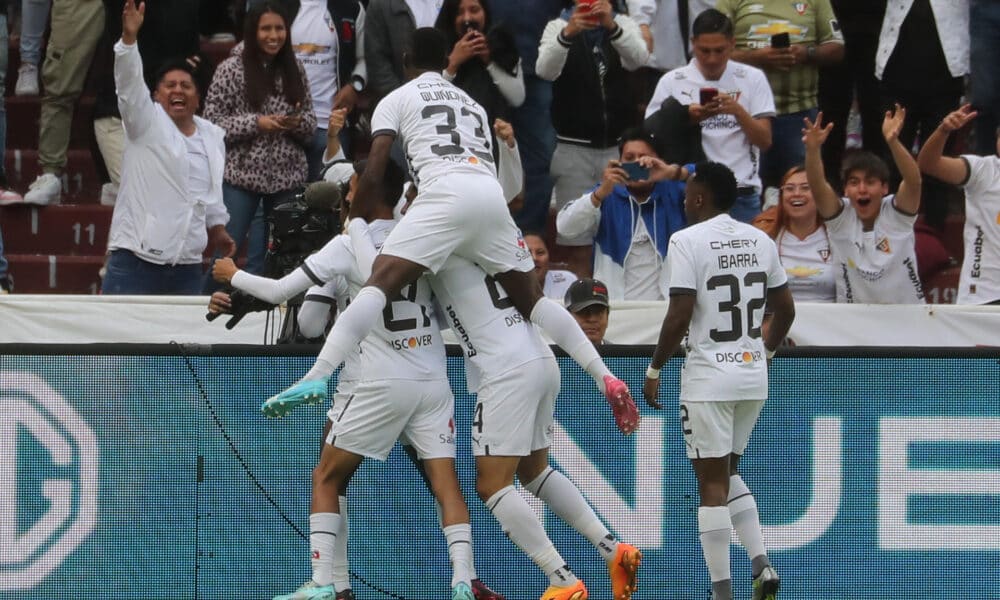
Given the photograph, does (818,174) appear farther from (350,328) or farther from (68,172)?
(68,172)

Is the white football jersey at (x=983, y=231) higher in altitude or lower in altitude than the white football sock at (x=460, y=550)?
higher

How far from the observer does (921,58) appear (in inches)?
488

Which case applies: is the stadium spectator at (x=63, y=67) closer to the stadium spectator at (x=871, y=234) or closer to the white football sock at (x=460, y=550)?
the stadium spectator at (x=871, y=234)

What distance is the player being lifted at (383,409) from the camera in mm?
8219

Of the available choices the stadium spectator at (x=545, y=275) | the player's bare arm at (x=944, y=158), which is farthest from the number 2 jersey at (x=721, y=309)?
the stadium spectator at (x=545, y=275)

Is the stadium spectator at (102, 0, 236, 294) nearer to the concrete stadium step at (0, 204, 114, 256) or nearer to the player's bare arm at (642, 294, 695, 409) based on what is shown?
the concrete stadium step at (0, 204, 114, 256)

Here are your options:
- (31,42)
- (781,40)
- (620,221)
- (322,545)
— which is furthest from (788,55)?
(31,42)

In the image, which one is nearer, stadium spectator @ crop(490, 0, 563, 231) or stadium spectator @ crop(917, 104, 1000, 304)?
stadium spectator @ crop(917, 104, 1000, 304)

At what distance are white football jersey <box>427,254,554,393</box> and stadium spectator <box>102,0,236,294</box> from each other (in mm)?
2695

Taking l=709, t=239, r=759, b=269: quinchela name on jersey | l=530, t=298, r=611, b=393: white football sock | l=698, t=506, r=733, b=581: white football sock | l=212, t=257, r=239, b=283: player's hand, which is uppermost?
l=212, t=257, r=239, b=283: player's hand

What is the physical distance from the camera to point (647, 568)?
924 centimetres

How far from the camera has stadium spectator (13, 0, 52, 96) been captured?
42.8ft

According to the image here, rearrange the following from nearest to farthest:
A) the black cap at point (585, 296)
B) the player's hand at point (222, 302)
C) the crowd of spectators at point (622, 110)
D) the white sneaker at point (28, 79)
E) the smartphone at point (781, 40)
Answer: the player's hand at point (222, 302)
the black cap at point (585, 296)
the crowd of spectators at point (622, 110)
the smartphone at point (781, 40)
the white sneaker at point (28, 79)

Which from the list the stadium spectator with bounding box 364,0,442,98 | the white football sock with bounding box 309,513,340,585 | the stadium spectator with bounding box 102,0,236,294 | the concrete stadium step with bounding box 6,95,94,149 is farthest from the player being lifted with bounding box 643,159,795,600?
the concrete stadium step with bounding box 6,95,94,149
